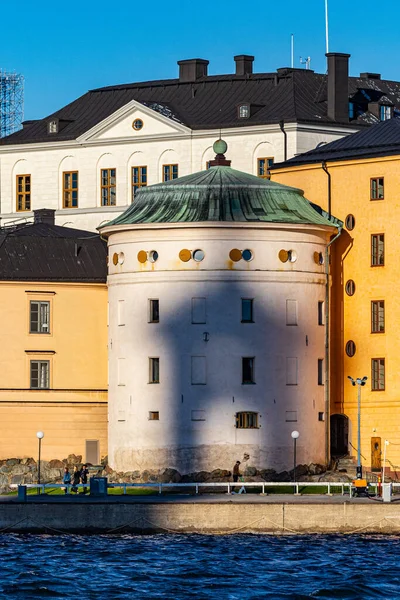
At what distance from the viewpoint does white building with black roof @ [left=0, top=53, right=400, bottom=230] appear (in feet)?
440

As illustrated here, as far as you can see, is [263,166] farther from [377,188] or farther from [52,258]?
[377,188]

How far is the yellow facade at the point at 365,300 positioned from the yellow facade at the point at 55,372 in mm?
12486

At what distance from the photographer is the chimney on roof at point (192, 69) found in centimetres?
14288

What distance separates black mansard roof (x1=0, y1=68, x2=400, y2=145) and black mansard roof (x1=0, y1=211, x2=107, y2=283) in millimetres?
14476

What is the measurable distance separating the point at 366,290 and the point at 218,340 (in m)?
8.74

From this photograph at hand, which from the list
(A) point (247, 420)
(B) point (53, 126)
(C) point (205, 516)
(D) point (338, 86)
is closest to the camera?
(C) point (205, 516)

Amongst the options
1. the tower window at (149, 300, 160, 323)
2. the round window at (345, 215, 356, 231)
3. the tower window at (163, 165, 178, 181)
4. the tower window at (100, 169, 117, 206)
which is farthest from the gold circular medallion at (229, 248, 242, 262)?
the tower window at (100, 169, 117, 206)

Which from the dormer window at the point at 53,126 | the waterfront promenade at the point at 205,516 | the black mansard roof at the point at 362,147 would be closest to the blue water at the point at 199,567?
the waterfront promenade at the point at 205,516

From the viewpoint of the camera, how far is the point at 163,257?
368ft

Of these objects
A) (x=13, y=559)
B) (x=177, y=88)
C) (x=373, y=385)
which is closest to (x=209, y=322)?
(x=373, y=385)

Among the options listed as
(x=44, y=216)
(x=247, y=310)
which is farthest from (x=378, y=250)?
(x=44, y=216)

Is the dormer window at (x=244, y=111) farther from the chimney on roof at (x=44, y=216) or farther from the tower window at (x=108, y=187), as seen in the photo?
the chimney on roof at (x=44, y=216)

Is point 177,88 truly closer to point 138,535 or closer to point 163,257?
point 163,257

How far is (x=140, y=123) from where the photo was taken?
452 feet
